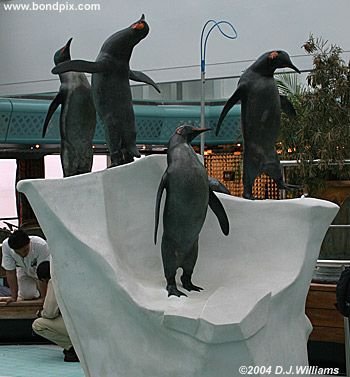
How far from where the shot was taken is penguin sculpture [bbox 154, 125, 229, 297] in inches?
203

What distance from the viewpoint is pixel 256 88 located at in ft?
19.8

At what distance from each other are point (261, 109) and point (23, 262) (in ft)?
10.4

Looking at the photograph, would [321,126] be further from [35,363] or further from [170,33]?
[35,363]

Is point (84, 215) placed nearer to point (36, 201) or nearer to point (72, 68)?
point (36, 201)

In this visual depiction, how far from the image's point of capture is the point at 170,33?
917 centimetres

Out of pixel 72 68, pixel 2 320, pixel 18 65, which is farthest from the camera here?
pixel 18 65

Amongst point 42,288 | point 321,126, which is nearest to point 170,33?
point 321,126

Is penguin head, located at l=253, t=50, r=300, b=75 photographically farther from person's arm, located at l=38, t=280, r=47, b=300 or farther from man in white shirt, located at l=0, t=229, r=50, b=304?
person's arm, located at l=38, t=280, r=47, b=300

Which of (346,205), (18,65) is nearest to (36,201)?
(346,205)

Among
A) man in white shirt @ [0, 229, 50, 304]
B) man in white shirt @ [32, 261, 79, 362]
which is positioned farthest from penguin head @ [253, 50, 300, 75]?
man in white shirt @ [0, 229, 50, 304]

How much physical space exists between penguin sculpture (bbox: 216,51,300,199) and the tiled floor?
2310mm

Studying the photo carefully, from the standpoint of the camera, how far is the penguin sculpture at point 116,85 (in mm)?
5797

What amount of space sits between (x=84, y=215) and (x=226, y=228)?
0.85 meters

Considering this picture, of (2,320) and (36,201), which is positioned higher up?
(36,201)
